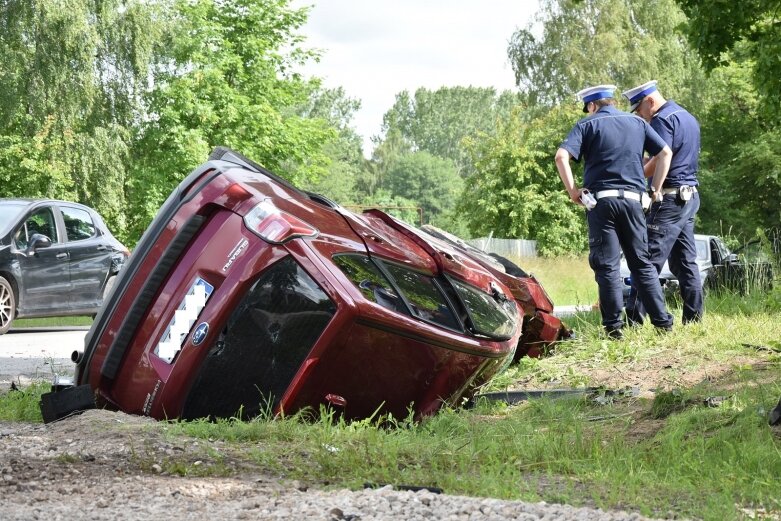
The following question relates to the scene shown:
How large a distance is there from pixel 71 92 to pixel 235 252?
98.1 feet

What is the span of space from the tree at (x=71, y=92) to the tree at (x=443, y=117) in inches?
3557

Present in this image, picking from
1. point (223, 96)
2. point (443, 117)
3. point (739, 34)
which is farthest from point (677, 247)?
point (443, 117)

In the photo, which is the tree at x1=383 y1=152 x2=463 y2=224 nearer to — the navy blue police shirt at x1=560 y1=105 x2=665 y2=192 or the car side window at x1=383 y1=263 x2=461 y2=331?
the navy blue police shirt at x1=560 y1=105 x2=665 y2=192

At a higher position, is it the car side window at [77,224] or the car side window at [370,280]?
the car side window at [370,280]

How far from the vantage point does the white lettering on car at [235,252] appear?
5383 mm

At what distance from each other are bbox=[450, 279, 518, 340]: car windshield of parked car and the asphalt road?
10.4 feet

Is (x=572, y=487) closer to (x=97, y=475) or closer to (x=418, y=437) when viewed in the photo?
(x=418, y=437)

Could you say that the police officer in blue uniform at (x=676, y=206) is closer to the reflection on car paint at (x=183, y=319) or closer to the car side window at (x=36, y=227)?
the reflection on car paint at (x=183, y=319)

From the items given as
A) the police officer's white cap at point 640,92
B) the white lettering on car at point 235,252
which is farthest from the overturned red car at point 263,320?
the police officer's white cap at point 640,92

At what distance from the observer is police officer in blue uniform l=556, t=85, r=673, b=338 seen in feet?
28.0

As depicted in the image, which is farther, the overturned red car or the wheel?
the wheel

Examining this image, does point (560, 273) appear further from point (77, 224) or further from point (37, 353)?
point (37, 353)

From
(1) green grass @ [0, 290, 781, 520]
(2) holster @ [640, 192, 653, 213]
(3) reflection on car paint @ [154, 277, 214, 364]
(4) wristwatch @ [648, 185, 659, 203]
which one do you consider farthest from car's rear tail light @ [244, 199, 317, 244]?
(4) wristwatch @ [648, 185, 659, 203]

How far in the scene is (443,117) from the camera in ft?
417
